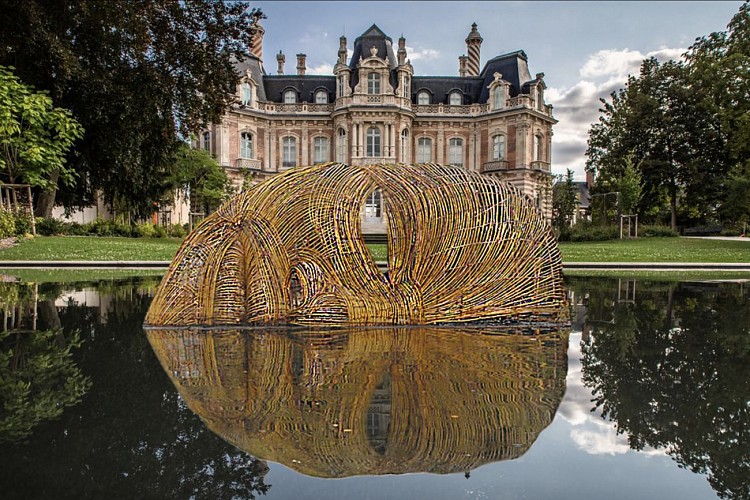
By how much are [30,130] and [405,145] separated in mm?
28850

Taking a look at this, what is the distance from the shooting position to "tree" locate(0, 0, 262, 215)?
695 inches

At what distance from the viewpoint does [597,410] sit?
405 centimetres

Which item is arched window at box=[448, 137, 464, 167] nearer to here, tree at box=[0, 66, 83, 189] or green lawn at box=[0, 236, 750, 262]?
green lawn at box=[0, 236, 750, 262]

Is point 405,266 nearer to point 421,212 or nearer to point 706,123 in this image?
point 421,212

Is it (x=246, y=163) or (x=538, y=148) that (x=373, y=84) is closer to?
(x=246, y=163)

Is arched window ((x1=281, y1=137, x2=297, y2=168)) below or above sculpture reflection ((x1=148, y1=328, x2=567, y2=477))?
above

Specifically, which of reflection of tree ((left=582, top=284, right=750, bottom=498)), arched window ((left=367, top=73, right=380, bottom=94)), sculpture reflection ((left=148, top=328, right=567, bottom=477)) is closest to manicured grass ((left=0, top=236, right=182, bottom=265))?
sculpture reflection ((left=148, top=328, right=567, bottom=477))

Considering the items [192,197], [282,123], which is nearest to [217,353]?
[192,197]

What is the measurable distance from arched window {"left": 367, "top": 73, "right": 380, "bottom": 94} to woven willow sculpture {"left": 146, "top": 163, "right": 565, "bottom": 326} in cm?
3664

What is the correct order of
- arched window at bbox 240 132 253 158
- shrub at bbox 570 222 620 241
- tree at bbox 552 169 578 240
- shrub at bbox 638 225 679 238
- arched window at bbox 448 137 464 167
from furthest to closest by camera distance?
arched window at bbox 448 137 464 167 < arched window at bbox 240 132 253 158 < tree at bbox 552 169 578 240 < shrub at bbox 638 225 679 238 < shrub at bbox 570 222 620 241

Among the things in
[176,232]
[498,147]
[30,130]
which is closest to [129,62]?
[30,130]

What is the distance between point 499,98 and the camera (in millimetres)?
43500

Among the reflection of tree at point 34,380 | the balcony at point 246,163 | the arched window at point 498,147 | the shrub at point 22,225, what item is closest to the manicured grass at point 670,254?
the arched window at point 498,147

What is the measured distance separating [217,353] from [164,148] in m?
20.5
